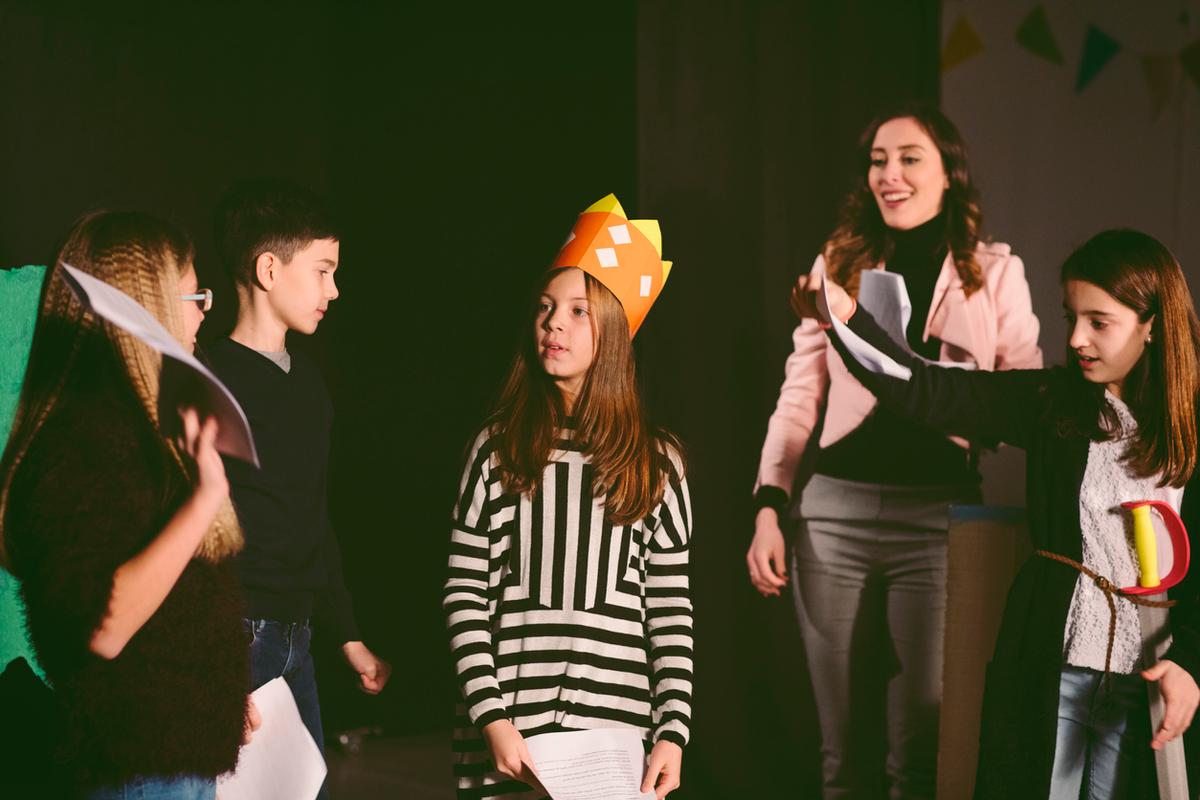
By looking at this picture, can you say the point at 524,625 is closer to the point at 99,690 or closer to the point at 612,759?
the point at 612,759

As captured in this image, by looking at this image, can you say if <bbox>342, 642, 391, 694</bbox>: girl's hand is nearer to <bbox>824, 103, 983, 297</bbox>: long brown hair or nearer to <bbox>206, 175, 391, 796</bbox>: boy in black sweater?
<bbox>206, 175, 391, 796</bbox>: boy in black sweater

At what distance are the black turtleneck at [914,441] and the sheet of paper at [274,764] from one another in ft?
4.04

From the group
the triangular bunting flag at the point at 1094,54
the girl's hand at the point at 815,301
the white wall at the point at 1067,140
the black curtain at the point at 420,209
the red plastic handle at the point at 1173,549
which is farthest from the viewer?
the black curtain at the point at 420,209

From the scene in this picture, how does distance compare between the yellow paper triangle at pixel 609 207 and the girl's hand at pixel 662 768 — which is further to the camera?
the yellow paper triangle at pixel 609 207

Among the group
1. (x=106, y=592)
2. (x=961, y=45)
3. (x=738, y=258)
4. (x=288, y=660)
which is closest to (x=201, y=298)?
(x=106, y=592)

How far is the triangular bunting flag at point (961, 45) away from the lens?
127 inches

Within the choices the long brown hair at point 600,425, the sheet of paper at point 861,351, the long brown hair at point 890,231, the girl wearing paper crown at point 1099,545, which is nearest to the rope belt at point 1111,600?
the girl wearing paper crown at point 1099,545

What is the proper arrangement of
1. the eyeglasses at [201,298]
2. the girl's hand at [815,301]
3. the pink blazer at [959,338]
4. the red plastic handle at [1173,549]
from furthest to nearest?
the pink blazer at [959,338], the girl's hand at [815,301], the red plastic handle at [1173,549], the eyeglasses at [201,298]

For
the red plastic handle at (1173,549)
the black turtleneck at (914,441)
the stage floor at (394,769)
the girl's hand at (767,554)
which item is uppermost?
the black turtleneck at (914,441)

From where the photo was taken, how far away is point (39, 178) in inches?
100.0

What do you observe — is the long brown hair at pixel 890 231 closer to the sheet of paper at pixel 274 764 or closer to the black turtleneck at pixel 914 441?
the black turtleneck at pixel 914 441

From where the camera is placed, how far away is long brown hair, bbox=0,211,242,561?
4.07 ft

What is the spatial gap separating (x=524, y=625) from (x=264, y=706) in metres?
0.37

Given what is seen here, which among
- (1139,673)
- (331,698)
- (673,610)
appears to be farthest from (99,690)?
(331,698)
